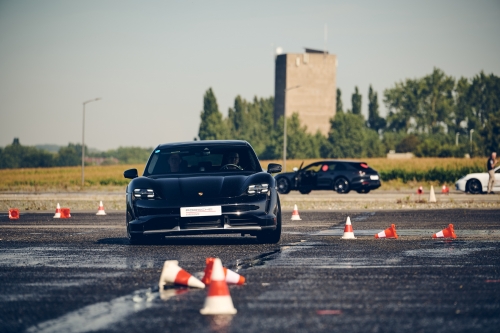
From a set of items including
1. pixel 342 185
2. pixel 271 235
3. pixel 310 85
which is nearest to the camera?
pixel 271 235

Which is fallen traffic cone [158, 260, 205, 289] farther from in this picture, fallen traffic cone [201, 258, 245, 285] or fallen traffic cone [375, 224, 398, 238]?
fallen traffic cone [375, 224, 398, 238]

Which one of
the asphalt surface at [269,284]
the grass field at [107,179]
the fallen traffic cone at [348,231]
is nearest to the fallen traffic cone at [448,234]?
the asphalt surface at [269,284]

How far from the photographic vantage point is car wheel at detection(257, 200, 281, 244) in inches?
518

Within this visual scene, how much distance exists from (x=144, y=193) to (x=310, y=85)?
13817 cm

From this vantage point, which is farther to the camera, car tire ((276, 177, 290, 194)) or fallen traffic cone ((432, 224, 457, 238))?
car tire ((276, 177, 290, 194))

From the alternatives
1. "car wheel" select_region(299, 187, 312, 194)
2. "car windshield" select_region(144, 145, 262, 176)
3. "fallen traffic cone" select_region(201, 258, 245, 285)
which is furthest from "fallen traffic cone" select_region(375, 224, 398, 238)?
"car wheel" select_region(299, 187, 312, 194)

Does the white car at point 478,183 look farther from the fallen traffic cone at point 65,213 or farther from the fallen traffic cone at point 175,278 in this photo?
the fallen traffic cone at point 175,278

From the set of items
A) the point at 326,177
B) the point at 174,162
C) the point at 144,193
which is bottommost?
the point at 326,177

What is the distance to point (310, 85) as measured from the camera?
492 feet

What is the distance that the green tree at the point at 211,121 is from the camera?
13475 cm

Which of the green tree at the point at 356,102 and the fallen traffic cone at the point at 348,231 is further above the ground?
the green tree at the point at 356,102

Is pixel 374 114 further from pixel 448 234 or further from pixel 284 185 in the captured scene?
pixel 448 234

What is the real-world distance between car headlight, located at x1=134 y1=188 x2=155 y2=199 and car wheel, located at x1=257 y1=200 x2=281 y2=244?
1641mm

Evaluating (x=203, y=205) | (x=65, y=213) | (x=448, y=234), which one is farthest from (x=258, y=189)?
(x=65, y=213)
